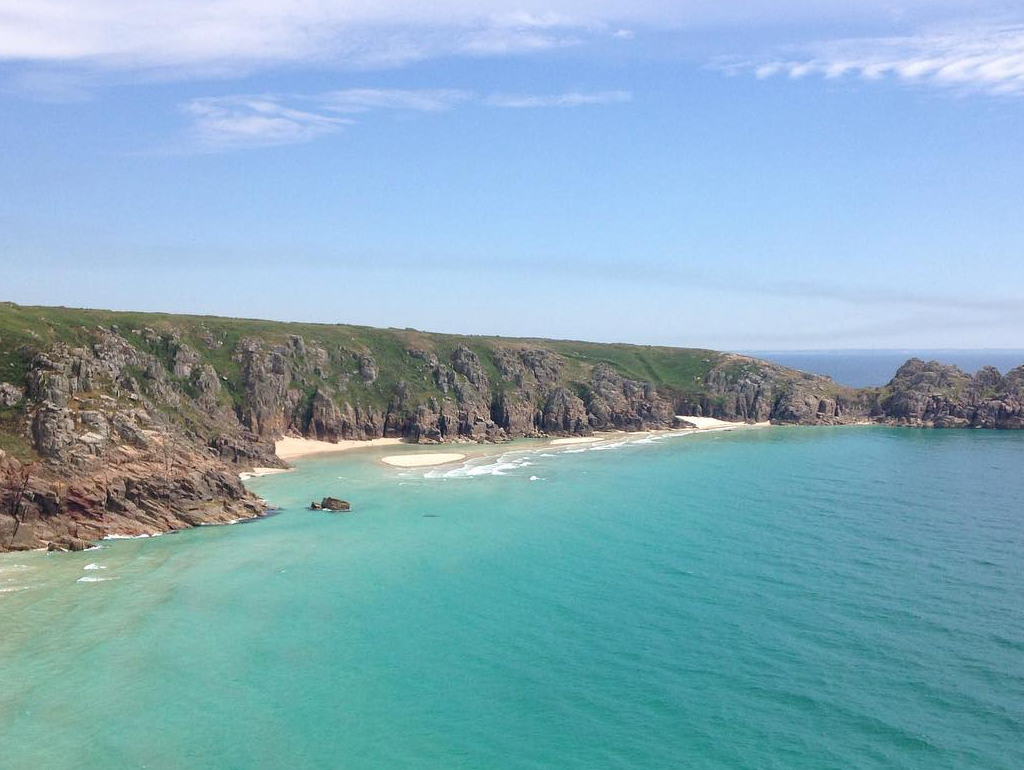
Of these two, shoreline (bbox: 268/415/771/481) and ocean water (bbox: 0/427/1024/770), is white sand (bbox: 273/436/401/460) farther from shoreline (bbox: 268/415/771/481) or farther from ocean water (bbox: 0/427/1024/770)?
ocean water (bbox: 0/427/1024/770)

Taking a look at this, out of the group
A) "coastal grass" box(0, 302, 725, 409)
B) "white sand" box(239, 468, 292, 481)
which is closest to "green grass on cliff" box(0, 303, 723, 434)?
"coastal grass" box(0, 302, 725, 409)

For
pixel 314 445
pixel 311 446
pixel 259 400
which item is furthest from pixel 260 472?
pixel 259 400

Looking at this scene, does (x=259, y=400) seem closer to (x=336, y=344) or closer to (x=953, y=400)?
(x=336, y=344)

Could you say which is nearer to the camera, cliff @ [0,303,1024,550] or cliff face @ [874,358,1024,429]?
cliff @ [0,303,1024,550]

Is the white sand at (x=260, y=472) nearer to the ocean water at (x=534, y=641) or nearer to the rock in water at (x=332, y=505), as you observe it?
the rock in water at (x=332, y=505)

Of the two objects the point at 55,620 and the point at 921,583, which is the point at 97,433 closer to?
the point at 55,620

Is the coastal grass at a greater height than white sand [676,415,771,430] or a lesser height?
greater

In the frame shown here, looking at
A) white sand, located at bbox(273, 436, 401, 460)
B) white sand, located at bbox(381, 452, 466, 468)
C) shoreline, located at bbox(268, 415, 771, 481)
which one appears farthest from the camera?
white sand, located at bbox(273, 436, 401, 460)
